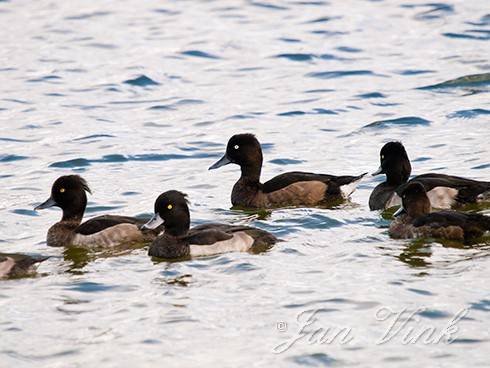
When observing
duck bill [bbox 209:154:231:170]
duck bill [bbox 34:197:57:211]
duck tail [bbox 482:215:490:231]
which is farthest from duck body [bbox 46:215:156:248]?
duck tail [bbox 482:215:490:231]

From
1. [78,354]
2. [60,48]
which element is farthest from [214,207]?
[60,48]

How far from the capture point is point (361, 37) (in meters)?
27.0

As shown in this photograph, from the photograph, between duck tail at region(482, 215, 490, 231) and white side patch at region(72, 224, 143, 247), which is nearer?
duck tail at region(482, 215, 490, 231)

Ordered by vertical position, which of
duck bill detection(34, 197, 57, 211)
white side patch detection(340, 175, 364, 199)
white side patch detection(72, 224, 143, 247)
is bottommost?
white side patch detection(340, 175, 364, 199)

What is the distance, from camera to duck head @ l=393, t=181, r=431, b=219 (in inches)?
541

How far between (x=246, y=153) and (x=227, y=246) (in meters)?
3.45

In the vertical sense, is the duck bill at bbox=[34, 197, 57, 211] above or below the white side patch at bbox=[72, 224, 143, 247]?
above

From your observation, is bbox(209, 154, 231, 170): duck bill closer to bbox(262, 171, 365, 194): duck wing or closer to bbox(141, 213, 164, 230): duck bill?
bbox(262, 171, 365, 194): duck wing

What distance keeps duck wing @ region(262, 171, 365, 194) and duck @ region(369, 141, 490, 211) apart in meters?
0.39

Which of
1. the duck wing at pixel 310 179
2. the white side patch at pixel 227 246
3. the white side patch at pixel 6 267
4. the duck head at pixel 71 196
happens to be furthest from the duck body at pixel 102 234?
the duck wing at pixel 310 179

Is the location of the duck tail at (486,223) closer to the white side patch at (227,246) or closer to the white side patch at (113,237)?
the white side patch at (227,246)

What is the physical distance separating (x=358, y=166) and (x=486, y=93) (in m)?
5.35

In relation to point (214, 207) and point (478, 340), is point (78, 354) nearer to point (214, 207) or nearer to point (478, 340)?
point (478, 340)

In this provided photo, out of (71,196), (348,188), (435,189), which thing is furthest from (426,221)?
(71,196)
